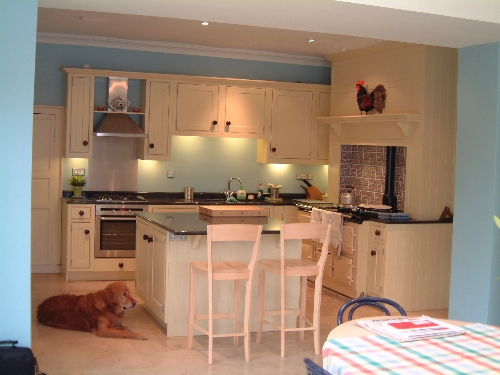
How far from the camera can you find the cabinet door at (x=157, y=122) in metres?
7.97

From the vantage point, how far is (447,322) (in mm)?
3107

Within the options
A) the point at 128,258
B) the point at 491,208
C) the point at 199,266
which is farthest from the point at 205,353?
the point at 128,258

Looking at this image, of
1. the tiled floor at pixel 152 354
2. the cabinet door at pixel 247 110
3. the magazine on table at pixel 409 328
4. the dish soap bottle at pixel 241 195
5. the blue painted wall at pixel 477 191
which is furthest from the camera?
the dish soap bottle at pixel 241 195

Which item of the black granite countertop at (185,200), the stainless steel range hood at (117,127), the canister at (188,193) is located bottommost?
the black granite countertop at (185,200)

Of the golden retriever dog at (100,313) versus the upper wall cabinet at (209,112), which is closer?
the golden retriever dog at (100,313)

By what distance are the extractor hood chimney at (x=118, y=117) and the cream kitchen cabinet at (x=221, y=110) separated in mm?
523

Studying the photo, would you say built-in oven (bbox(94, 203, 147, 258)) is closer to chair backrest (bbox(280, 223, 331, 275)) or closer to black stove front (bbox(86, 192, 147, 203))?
black stove front (bbox(86, 192, 147, 203))

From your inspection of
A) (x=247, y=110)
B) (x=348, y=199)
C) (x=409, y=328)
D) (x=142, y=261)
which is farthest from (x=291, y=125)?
(x=409, y=328)

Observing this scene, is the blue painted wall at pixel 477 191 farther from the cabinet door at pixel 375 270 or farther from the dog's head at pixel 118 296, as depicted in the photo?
the dog's head at pixel 118 296

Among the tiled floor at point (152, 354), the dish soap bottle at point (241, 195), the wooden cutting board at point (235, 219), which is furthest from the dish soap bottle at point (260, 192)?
the tiled floor at point (152, 354)

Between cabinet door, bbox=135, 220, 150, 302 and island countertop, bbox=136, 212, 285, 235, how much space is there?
0.49ft

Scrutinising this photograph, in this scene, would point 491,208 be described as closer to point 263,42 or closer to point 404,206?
point 404,206

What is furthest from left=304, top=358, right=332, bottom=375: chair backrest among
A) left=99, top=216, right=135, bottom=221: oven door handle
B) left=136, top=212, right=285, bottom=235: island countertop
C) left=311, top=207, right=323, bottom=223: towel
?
left=99, top=216, right=135, bottom=221: oven door handle

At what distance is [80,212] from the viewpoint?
761 cm
